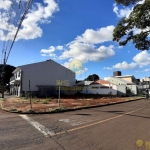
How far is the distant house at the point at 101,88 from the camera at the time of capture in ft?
125

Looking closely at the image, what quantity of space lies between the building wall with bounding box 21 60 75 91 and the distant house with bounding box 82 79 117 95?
18.6ft

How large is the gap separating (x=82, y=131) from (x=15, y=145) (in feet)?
8.79

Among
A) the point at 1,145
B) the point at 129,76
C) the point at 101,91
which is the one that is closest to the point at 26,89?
the point at 101,91

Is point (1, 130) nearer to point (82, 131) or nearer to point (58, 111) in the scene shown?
point (82, 131)

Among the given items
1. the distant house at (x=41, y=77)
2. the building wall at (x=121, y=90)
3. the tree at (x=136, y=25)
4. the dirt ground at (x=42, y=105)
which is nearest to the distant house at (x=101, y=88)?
the building wall at (x=121, y=90)

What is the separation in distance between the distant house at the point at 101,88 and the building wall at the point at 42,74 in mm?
5670

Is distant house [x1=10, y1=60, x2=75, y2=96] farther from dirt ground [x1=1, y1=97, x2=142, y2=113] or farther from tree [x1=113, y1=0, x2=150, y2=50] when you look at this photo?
tree [x1=113, y1=0, x2=150, y2=50]

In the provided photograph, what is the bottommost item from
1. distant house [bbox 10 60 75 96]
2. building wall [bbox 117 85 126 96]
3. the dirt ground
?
the dirt ground

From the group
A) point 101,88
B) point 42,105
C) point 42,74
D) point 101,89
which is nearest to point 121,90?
point 101,89

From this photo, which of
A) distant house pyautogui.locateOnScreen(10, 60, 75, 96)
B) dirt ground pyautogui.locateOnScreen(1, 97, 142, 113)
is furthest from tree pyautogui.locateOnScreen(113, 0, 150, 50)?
distant house pyautogui.locateOnScreen(10, 60, 75, 96)

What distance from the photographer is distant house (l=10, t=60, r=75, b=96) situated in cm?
3162

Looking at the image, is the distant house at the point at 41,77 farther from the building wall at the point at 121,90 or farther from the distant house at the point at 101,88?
the building wall at the point at 121,90

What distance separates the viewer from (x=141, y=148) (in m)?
5.01

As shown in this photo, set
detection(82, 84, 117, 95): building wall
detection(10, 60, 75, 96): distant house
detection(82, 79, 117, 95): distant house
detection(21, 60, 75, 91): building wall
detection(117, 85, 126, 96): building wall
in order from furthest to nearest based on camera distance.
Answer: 1. detection(82, 79, 117, 95): distant house
2. detection(82, 84, 117, 95): building wall
3. detection(117, 85, 126, 96): building wall
4. detection(21, 60, 75, 91): building wall
5. detection(10, 60, 75, 96): distant house
